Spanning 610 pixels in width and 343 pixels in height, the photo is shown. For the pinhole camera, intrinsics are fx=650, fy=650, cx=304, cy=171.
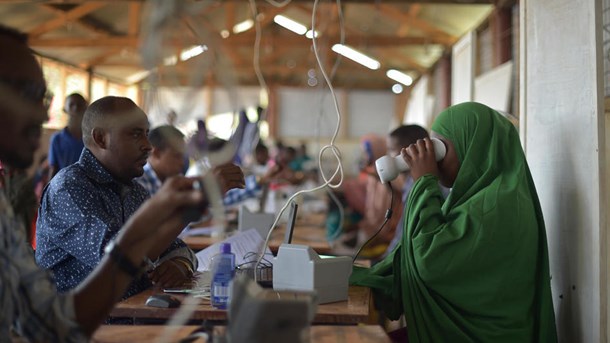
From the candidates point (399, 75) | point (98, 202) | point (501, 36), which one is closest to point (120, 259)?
point (98, 202)

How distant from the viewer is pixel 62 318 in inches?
46.6

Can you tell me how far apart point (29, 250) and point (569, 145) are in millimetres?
1538

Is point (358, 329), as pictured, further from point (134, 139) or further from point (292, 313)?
point (134, 139)

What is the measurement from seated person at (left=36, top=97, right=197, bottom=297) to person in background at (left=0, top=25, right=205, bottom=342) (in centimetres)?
59

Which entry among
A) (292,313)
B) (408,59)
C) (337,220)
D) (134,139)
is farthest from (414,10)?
(292,313)

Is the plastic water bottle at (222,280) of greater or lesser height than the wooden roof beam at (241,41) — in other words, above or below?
below

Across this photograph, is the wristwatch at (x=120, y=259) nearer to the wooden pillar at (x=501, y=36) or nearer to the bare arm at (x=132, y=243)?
the bare arm at (x=132, y=243)

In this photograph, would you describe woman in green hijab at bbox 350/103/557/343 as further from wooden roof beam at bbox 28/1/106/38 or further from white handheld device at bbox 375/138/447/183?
wooden roof beam at bbox 28/1/106/38

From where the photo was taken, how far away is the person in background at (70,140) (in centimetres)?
430

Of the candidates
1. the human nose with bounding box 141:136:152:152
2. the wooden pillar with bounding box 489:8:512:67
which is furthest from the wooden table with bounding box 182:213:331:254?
the wooden pillar with bounding box 489:8:512:67

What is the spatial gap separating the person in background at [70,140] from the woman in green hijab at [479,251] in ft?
9.73

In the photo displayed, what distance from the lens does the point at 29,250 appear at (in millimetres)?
1221

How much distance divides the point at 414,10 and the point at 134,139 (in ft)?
29.3

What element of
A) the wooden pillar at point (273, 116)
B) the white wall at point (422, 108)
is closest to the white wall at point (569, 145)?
the white wall at point (422, 108)
